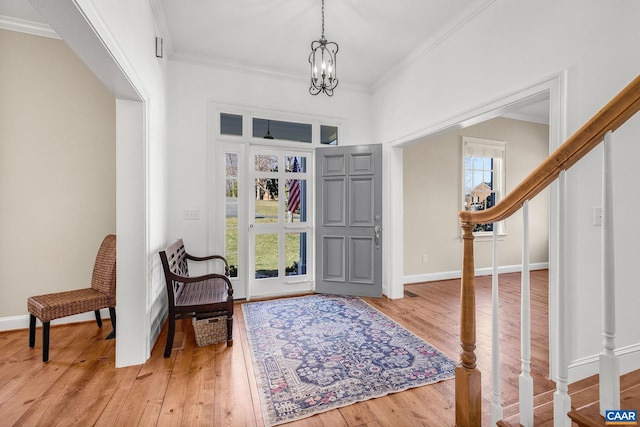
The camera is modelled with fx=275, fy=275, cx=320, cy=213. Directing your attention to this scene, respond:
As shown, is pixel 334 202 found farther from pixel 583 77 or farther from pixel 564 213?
pixel 564 213

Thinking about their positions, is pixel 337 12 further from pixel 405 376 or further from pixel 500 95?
pixel 405 376

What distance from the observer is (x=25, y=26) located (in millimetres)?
2699

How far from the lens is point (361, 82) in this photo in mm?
4133

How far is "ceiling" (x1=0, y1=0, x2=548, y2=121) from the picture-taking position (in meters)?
2.57

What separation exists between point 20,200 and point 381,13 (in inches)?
158

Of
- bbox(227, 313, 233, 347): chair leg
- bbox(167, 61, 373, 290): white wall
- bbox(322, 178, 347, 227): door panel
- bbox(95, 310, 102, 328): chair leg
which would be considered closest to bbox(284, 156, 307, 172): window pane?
bbox(322, 178, 347, 227): door panel

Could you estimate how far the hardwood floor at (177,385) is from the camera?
1631 mm

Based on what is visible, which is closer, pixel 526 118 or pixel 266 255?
pixel 266 255

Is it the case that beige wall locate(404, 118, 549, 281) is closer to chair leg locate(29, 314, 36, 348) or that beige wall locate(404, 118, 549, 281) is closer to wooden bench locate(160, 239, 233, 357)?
wooden bench locate(160, 239, 233, 357)

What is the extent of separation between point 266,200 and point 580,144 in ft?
11.0

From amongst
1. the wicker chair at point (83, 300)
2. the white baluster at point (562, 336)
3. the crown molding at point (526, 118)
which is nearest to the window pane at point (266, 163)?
the wicker chair at point (83, 300)

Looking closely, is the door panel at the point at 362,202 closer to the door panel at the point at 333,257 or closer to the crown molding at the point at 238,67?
the door panel at the point at 333,257

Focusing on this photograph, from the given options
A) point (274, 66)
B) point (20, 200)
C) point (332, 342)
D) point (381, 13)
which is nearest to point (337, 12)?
point (381, 13)

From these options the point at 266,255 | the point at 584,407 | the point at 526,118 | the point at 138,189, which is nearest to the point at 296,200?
the point at 266,255
